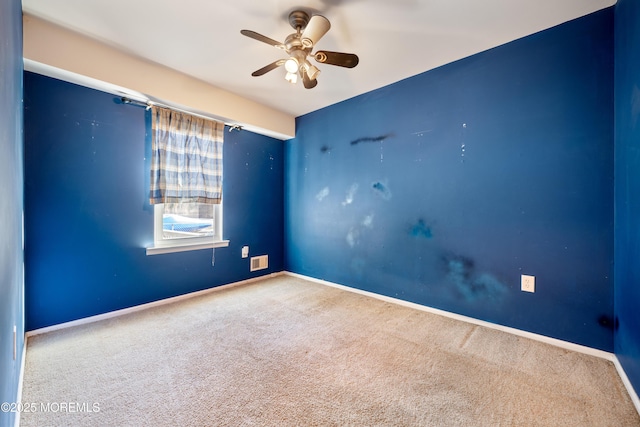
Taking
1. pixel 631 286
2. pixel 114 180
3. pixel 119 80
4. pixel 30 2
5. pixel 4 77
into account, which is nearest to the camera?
pixel 4 77

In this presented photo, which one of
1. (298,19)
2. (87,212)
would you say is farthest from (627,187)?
(87,212)

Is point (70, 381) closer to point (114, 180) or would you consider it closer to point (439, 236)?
point (114, 180)

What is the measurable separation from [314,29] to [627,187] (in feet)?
7.28

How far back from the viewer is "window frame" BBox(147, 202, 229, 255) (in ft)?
9.23

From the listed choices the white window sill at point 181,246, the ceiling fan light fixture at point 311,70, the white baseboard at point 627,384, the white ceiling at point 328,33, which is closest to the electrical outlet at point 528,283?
the white baseboard at point 627,384

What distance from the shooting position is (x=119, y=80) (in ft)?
7.56

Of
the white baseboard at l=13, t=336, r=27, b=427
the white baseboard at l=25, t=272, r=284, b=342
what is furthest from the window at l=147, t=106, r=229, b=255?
the white baseboard at l=13, t=336, r=27, b=427

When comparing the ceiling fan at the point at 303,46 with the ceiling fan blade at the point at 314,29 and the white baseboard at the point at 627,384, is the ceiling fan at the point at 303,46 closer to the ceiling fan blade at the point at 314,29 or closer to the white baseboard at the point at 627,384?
the ceiling fan blade at the point at 314,29

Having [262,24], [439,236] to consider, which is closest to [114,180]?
[262,24]

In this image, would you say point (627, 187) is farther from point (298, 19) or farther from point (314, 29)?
point (298, 19)

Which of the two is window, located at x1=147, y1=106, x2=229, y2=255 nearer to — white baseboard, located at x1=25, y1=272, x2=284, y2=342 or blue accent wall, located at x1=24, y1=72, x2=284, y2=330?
blue accent wall, located at x1=24, y1=72, x2=284, y2=330

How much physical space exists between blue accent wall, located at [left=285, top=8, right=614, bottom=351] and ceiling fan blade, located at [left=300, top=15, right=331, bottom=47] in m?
1.39

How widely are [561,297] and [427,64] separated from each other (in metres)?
2.33

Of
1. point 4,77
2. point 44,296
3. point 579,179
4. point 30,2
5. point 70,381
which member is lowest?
point 70,381
